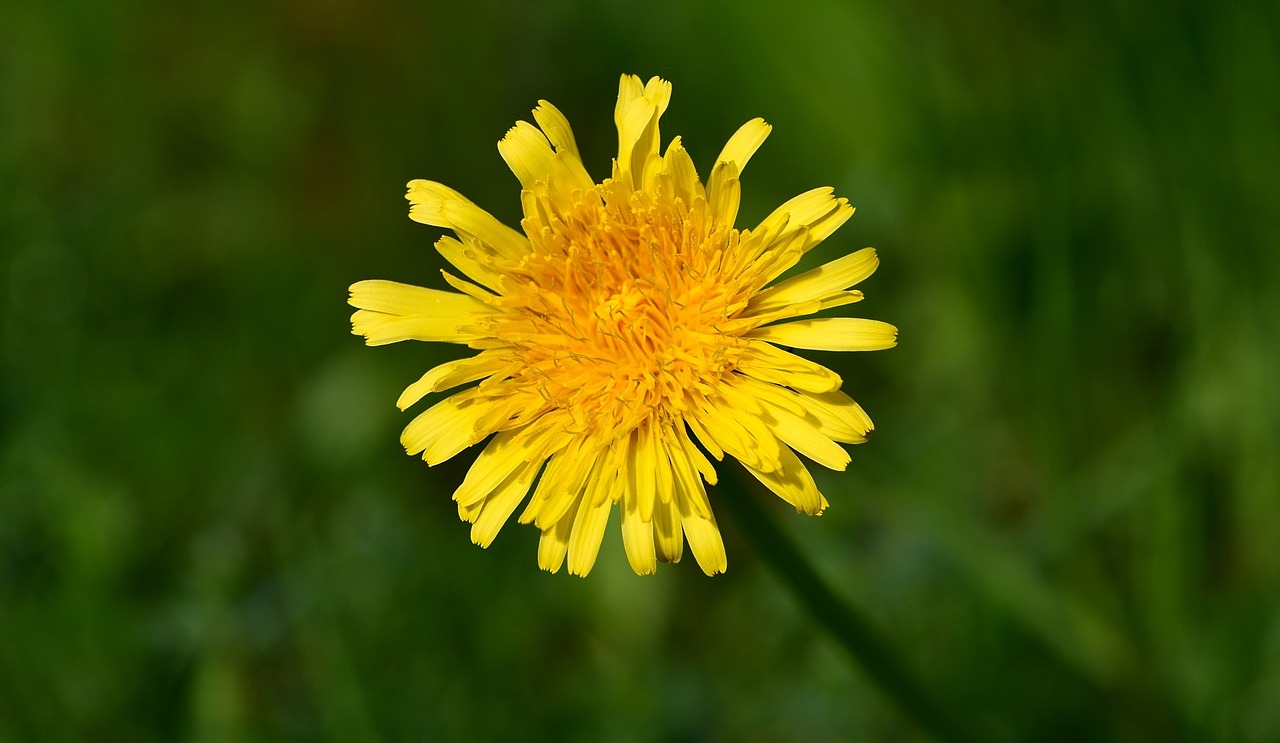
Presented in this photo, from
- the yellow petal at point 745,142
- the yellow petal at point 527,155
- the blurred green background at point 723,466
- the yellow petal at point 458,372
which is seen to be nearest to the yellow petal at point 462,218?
the yellow petal at point 527,155

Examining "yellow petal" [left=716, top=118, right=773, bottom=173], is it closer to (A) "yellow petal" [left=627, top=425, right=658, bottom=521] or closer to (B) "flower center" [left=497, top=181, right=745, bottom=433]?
(B) "flower center" [left=497, top=181, right=745, bottom=433]

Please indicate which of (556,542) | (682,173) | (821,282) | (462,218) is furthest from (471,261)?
(821,282)

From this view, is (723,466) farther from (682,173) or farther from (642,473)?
(682,173)

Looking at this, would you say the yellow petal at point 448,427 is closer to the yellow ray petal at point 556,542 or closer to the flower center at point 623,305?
the flower center at point 623,305

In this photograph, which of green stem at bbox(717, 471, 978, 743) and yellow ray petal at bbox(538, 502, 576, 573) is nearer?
green stem at bbox(717, 471, 978, 743)

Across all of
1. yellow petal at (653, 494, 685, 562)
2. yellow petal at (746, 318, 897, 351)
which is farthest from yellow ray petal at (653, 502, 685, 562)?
yellow petal at (746, 318, 897, 351)
